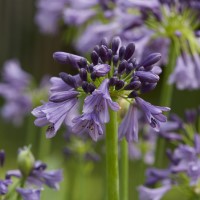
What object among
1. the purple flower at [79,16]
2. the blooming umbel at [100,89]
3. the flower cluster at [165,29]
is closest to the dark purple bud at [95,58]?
the blooming umbel at [100,89]

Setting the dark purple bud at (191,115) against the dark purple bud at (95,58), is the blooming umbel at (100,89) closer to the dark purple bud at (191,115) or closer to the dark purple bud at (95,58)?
the dark purple bud at (95,58)

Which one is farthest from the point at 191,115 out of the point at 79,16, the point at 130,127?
the point at 79,16

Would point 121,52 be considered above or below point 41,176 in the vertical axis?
above

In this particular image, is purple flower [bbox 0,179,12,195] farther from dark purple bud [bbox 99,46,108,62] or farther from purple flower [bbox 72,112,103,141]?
dark purple bud [bbox 99,46,108,62]

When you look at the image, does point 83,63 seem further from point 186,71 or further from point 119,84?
point 186,71

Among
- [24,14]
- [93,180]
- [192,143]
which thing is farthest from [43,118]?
[24,14]

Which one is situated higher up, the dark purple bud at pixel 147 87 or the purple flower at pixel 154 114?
the dark purple bud at pixel 147 87
